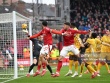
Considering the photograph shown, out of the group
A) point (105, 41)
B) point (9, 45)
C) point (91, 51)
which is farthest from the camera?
point (105, 41)

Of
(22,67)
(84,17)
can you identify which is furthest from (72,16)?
(22,67)

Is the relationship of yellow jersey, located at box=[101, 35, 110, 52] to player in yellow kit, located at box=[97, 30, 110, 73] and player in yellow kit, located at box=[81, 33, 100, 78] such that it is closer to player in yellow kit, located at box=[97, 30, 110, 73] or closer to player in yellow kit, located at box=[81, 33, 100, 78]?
player in yellow kit, located at box=[97, 30, 110, 73]

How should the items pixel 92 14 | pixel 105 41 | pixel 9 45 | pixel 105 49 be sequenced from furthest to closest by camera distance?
1. pixel 92 14
2. pixel 105 49
3. pixel 105 41
4. pixel 9 45

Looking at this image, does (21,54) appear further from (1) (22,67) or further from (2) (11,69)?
(2) (11,69)

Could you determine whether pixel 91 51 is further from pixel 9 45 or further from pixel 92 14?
pixel 92 14

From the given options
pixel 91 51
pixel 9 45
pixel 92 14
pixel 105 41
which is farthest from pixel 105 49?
pixel 92 14

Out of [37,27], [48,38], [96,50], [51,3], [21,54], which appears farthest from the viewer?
[51,3]

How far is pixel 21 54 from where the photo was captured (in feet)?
73.6

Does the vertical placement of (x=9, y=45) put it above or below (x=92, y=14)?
below

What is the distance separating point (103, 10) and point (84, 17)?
298cm

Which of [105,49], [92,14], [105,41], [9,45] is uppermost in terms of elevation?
[92,14]

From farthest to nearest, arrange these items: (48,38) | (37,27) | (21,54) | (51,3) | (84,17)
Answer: (84,17) → (51,3) → (37,27) → (21,54) → (48,38)

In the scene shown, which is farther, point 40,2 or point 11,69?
point 40,2

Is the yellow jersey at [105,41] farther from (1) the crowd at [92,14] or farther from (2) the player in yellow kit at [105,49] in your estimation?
(1) the crowd at [92,14]
